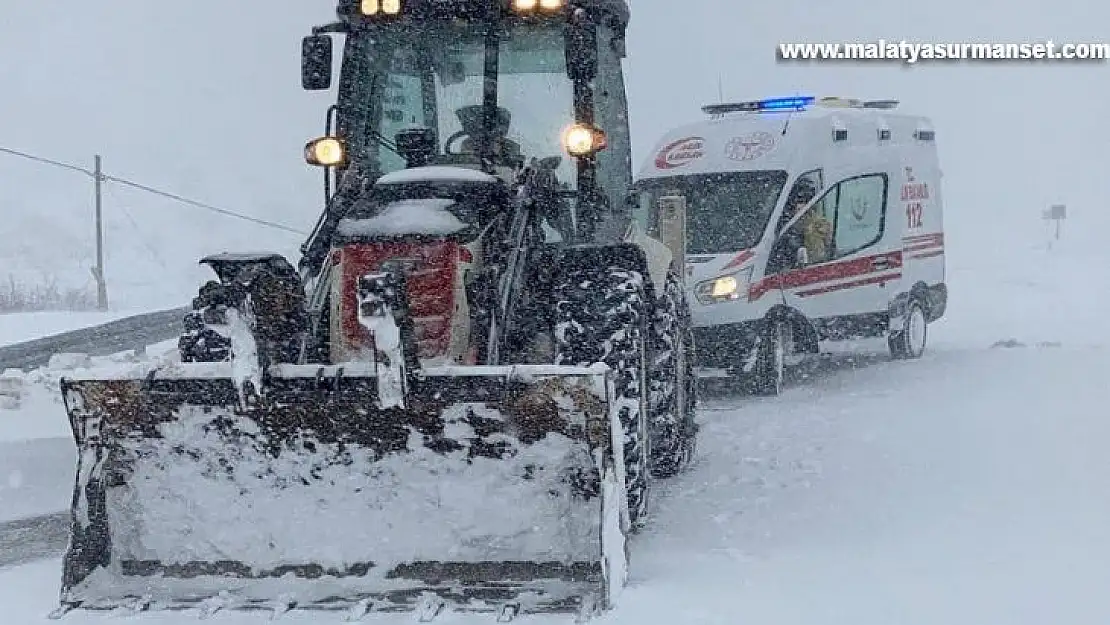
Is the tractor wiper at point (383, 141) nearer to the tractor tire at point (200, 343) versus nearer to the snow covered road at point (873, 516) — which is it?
the tractor tire at point (200, 343)

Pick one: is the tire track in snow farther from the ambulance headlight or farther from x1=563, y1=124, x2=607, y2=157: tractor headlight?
the ambulance headlight

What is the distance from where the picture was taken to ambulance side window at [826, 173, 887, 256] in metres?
12.8

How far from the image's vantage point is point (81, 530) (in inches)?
199

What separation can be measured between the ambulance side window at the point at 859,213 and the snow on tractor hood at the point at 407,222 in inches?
299

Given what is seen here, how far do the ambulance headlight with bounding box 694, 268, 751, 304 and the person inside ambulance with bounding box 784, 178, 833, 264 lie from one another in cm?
91

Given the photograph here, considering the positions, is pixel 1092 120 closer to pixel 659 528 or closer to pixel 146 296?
pixel 146 296

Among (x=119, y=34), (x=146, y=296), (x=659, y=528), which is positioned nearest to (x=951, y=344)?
(x=659, y=528)

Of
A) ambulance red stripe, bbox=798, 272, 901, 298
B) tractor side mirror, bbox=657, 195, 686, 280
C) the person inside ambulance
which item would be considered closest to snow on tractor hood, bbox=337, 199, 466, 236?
tractor side mirror, bbox=657, 195, 686, 280

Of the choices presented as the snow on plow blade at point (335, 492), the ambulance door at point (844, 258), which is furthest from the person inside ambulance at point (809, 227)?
the snow on plow blade at point (335, 492)

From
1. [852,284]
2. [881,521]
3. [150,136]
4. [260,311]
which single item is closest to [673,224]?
[852,284]

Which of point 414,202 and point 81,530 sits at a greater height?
point 414,202

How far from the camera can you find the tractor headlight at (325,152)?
6457mm

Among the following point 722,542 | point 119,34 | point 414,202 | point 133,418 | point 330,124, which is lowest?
point 722,542

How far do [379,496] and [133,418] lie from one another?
980 mm
